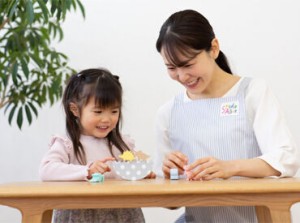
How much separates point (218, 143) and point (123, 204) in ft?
1.78

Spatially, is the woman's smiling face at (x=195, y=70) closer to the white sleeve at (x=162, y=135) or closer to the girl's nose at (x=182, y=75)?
the girl's nose at (x=182, y=75)

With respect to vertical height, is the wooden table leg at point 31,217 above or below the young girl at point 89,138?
below

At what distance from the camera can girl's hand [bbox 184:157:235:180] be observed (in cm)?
140

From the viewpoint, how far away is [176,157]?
5.13 ft

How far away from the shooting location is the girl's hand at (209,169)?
140 cm

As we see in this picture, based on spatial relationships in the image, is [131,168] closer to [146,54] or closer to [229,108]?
[229,108]

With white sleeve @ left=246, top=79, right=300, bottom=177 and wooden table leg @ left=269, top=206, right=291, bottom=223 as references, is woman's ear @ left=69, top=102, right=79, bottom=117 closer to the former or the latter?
white sleeve @ left=246, top=79, right=300, bottom=177

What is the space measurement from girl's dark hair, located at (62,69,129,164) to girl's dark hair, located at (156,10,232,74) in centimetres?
26

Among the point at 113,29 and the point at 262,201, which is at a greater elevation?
the point at 113,29

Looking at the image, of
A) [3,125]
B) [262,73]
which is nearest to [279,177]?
[262,73]

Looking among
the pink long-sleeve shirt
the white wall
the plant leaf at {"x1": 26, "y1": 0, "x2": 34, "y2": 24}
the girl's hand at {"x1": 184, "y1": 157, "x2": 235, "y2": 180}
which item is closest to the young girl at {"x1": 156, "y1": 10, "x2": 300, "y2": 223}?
the girl's hand at {"x1": 184, "y1": 157, "x2": 235, "y2": 180}

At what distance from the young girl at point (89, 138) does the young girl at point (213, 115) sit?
205mm

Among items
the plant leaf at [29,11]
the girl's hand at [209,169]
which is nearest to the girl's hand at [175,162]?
the girl's hand at [209,169]

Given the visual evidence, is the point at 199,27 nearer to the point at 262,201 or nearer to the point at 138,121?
the point at 262,201
